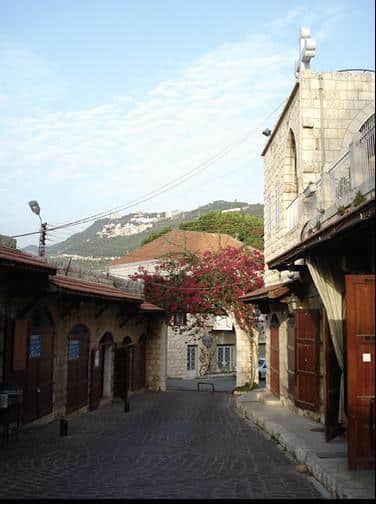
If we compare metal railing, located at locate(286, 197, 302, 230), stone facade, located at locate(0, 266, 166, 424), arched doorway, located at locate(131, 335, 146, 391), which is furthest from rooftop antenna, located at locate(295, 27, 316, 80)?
arched doorway, located at locate(131, 335, 146, 391)

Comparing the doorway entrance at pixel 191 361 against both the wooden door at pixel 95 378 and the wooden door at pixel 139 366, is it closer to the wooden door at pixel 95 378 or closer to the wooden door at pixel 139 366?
the wooden door at pixel 139 366

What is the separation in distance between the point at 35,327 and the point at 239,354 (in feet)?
41.7

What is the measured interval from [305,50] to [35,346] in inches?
362

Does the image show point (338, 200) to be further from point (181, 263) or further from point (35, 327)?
point (181, 263)

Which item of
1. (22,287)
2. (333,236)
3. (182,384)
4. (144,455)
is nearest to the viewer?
(333,236)

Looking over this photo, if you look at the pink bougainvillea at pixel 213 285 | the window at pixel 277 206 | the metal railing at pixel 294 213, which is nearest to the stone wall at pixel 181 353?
the pink bougainvillea at pixel 213 285

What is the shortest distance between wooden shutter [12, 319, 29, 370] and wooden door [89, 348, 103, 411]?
532 cm

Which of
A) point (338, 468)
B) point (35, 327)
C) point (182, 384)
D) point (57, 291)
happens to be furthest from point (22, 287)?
point (182, 384)

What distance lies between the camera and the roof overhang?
5.73 metres

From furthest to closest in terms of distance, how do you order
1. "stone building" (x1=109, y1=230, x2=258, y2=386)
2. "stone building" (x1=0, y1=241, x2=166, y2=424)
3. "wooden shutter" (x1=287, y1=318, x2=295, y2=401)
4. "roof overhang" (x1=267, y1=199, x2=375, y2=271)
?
"stone building" (x1=109, y1=230, x2=258, y2=386) → "wooden shutter" (x1=287, y1=318, x2=295, y2=401) → "stone building" (x1=0, y1=241, x2=166, y2=424) → "roof overhang" (x1=267, y1=199, x2=375, y2=271)

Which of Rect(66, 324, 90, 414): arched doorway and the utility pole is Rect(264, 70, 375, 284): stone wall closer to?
Rect(66, 324, 90, 414): arched doorway

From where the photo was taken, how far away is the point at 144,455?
855cm

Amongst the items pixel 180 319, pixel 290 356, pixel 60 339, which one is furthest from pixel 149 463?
pixel 180 319

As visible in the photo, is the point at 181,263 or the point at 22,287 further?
Answer: the point at 181,263
